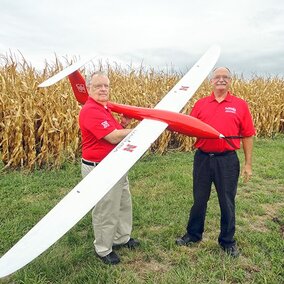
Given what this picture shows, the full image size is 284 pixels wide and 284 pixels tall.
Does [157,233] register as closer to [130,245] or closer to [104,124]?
[130,245]

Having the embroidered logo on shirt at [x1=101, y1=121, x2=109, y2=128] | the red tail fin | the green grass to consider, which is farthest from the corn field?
the embroidered logo on shirt at [x1=101, y1=121, x2=109, y2=128]

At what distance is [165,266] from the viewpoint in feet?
12.2

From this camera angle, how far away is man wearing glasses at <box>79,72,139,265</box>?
3.43m

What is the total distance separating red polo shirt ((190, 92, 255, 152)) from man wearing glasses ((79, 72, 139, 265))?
0.97 m

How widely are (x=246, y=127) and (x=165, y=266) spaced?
175 cm

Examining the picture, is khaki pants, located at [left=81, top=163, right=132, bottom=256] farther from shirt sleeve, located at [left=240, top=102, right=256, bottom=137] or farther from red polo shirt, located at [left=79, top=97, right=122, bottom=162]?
shirt sleeve, located at [left=240, top=102, right=256, bottom=137]

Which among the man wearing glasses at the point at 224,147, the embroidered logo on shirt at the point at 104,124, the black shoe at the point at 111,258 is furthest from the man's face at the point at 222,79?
the black shoe at the point at 111,258

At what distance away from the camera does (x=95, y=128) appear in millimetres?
3418

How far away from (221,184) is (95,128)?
60.4 inches

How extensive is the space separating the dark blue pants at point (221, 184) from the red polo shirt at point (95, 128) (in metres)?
1.10

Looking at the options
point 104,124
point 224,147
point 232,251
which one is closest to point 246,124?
point 224,147

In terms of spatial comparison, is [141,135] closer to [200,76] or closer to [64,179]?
[200,76]

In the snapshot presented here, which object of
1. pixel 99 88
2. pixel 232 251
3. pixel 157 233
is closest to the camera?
pixel 99 88

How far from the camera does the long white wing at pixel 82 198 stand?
86.3 inches
